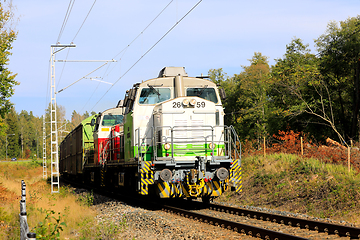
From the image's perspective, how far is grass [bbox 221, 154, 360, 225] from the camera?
10.8 m

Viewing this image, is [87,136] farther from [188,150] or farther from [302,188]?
[302,188]

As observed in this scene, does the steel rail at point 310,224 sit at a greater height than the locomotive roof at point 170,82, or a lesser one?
lesser

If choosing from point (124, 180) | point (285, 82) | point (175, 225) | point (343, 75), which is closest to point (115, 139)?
point (124, 180)

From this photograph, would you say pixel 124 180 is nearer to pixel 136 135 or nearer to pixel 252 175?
pixel 136 135

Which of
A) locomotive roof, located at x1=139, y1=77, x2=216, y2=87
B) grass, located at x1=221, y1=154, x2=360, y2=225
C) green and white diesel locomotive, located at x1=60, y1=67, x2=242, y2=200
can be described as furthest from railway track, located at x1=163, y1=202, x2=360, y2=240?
locomotive roof, located at x1=139, y1=77, x2=216, y2=87

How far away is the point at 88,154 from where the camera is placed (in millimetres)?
22422

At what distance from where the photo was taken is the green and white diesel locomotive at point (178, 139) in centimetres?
1102

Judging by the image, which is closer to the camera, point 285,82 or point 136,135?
point 136,135

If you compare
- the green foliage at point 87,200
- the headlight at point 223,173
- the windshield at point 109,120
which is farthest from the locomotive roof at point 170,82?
the windshield at point 109,120

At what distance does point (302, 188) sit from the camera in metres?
13.0

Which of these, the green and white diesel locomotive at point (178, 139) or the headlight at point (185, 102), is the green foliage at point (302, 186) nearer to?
the green and white diesel locomotive at point (178, 139)

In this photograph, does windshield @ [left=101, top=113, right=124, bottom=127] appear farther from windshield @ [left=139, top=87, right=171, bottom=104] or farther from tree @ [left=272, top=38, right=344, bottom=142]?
tree @ [left=272, top=38, right=344, bottom=142]

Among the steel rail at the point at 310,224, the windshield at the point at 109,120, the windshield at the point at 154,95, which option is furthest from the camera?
the windshield at the point at 109,120

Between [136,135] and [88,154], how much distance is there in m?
11.3
